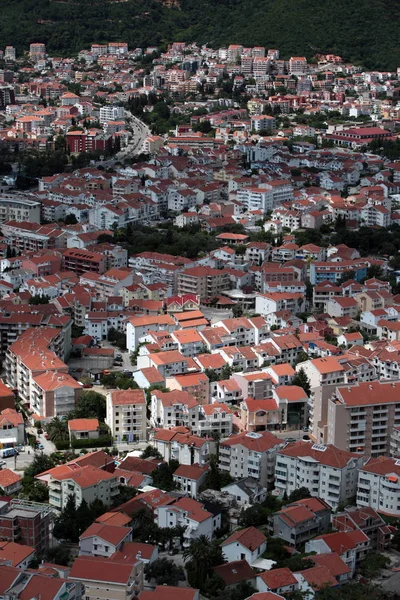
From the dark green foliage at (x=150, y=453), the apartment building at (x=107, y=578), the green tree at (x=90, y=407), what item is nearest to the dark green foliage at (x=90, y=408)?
the green tree at (x=90, y=407)

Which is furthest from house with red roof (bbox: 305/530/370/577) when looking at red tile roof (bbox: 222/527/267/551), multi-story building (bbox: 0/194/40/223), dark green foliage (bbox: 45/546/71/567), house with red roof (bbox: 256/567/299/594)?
multi-story building (bbox: 0/194/40/223)

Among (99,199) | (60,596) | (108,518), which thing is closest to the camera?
(60,596)

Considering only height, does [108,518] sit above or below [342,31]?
below

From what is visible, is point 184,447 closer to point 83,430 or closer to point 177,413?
point 177,413

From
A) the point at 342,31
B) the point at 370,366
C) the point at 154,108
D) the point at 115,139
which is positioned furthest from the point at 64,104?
the point at 370,366

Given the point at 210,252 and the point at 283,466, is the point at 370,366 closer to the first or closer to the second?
the point at 283,466

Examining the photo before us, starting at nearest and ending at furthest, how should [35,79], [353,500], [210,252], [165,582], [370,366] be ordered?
[165,582] → [353,500] → [370,366] → [210,252] → [35,79]
